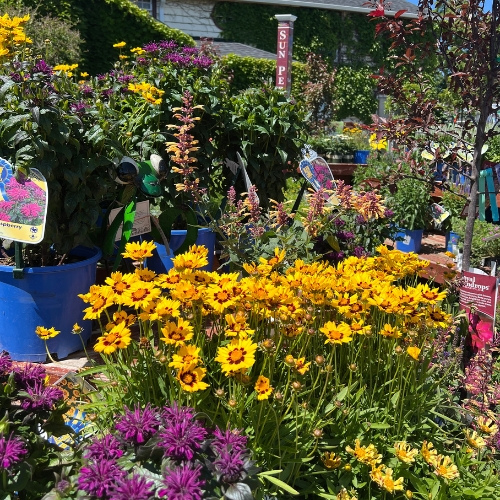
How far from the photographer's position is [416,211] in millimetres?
6098

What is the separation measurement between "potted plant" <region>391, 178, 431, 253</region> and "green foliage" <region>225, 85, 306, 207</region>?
225cm

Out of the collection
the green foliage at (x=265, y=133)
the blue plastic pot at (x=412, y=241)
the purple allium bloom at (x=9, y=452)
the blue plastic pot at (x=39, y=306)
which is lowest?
the blue plastic pot at (x=412, y=241)

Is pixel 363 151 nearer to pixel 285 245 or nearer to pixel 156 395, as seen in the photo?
pixel 285 245

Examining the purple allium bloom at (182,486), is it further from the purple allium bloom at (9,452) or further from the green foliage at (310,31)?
the green foliage at (310,31)

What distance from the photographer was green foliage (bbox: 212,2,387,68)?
20016 millimetres

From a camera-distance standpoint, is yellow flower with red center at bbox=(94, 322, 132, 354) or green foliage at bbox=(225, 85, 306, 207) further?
green foliage at bbox=(225, 85, 306, 207)

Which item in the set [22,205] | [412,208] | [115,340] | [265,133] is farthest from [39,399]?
[412,208]

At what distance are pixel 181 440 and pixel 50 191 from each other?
6.18 ft

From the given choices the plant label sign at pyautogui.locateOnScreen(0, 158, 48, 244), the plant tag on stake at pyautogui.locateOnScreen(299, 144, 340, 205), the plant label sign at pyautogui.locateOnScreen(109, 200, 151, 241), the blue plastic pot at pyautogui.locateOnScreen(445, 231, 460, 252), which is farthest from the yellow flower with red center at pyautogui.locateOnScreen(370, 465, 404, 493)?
the blue plastic pot at pyautogui.locateOnScreen(445, 231, 460, 252)

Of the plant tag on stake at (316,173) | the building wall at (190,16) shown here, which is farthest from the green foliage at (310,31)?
the plant tag on stake at (316,173)

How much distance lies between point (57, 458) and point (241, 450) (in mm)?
464

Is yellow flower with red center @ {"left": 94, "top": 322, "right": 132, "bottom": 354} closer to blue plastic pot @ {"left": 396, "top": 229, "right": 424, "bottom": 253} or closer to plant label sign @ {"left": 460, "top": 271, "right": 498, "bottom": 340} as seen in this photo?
plant label sign @ {"left": 460, "top": 271, "right": 498, "bottom": 340}

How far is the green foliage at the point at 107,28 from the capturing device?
14.2 metres

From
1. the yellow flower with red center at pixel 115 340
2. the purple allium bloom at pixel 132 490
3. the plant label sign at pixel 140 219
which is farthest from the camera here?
the plant label sign at pixel 140 219
